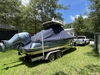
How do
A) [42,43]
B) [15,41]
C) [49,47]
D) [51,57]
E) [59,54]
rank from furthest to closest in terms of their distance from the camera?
[59,54], [49,47], [51,57], [42,43], [15,41]

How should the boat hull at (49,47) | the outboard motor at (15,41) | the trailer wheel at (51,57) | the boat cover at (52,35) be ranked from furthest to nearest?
1. the boat cover at (52,35)
2. the trailer wheel at (51,57)
3. the boat hull at (49,47)
4. the outboard motor at (15,41)

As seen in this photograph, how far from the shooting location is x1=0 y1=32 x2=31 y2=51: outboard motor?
671 centimetres

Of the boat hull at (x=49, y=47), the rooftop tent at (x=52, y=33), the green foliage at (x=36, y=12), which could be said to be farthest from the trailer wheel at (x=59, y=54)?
the green foliage at (x=36, y=12)

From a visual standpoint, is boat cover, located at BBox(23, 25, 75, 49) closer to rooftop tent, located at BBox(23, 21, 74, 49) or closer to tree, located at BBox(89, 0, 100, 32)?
rooftop tent, located at BBox(23, 21, 74, 49)

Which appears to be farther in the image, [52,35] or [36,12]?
[36,12]

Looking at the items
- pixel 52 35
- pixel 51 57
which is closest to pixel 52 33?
pixel 52 35

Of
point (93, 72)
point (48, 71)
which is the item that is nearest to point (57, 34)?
point (48, 71)

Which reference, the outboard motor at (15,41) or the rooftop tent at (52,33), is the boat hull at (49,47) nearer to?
the rooftop tent at (52,33)

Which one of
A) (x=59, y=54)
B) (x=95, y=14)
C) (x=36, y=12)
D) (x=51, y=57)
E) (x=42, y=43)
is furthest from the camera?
(x=36, y=12)

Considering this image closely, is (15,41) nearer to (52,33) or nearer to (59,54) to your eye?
(52,33)

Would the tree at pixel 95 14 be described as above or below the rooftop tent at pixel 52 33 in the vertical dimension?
above

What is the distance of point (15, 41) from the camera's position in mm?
7082

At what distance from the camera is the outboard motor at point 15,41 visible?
22.0 ft

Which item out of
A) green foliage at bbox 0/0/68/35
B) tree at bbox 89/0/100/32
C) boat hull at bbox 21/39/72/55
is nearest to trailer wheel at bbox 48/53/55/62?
boat hull at bbox 21/39/72/55
